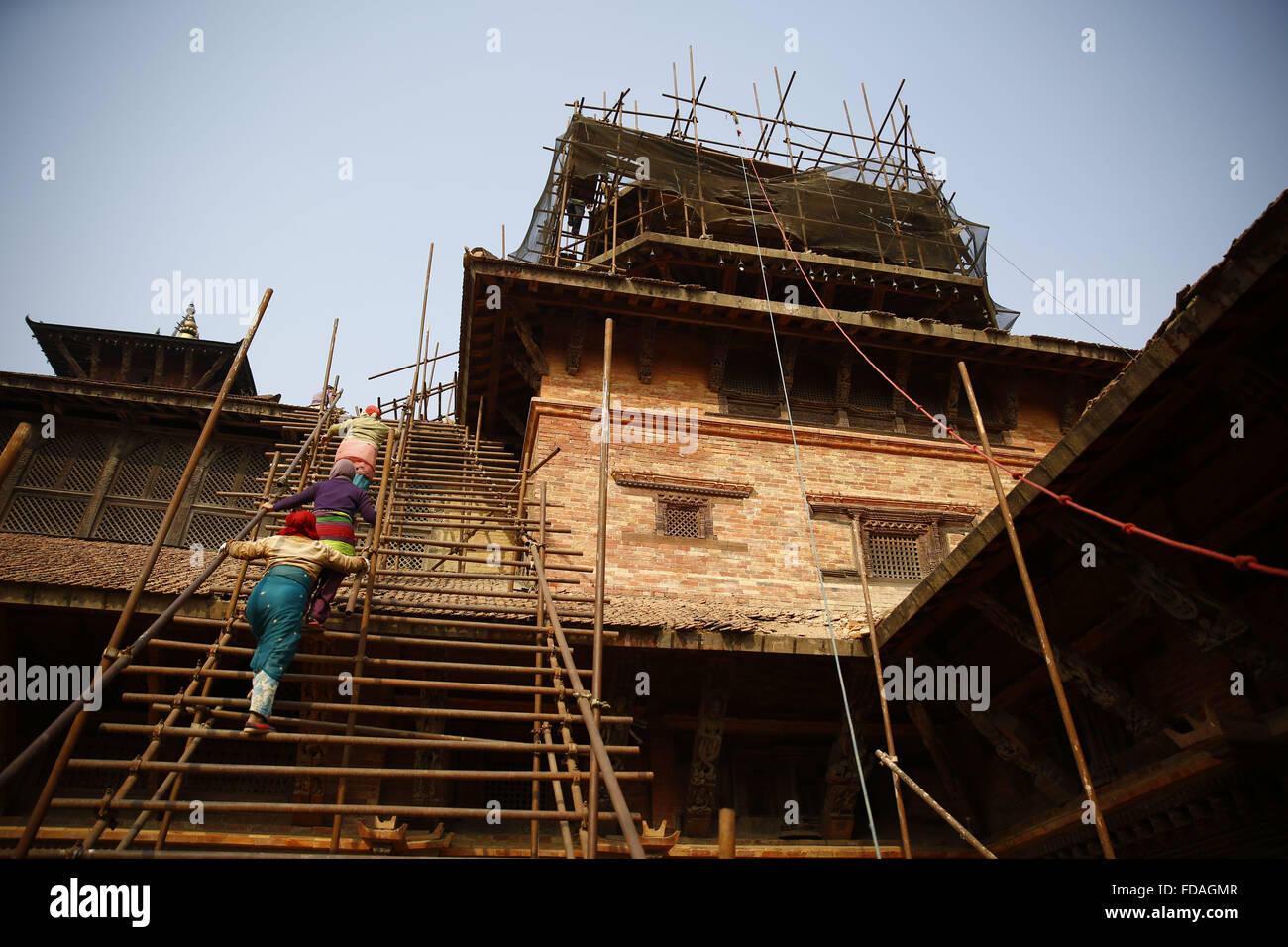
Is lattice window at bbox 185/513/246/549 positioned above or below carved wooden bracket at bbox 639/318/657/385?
below

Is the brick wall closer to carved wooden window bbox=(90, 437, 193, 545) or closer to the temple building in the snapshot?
the temple building

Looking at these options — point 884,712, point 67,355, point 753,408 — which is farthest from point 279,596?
point 67,355

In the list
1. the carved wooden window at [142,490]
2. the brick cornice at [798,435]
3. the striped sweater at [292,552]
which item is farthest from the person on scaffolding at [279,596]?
the carved wooden window at [142,490]

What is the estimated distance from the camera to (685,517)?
38.9 ft

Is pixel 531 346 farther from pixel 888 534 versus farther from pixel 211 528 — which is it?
pixel 888 534

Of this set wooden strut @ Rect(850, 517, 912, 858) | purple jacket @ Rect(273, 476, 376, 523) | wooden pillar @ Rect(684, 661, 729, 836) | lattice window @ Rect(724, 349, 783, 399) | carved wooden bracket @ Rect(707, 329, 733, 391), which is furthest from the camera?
lattice window @ Rect(724, 349, 783, 399)

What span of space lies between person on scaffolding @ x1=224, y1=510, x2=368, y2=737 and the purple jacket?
468 mm

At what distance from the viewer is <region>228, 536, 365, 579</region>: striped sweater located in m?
6.21

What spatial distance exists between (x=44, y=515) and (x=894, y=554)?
12492 millimetres

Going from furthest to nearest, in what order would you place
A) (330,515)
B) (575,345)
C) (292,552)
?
(575,345) < (330,515) < (292,552)

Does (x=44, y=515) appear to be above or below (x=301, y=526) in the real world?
above
